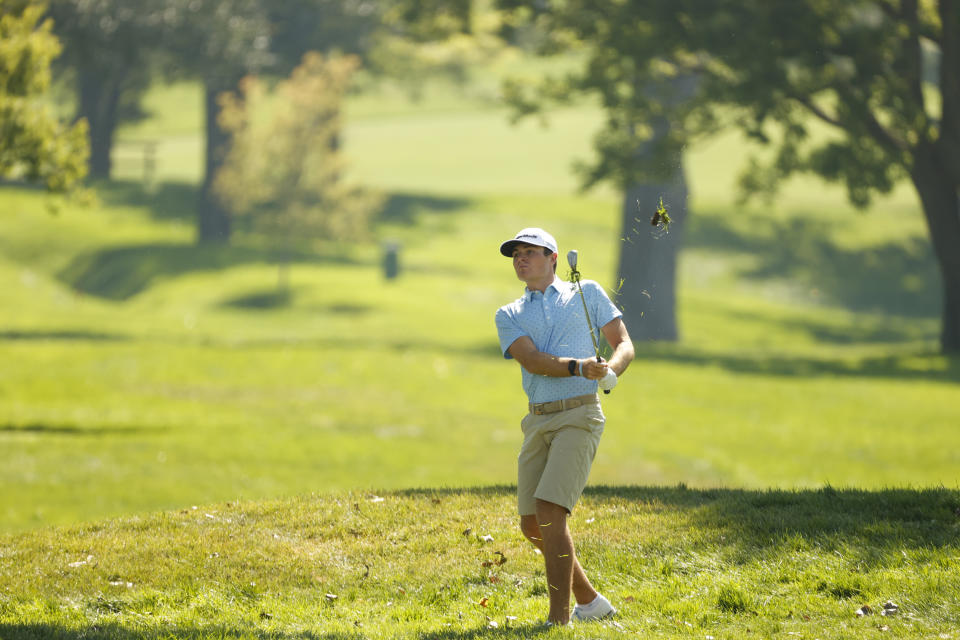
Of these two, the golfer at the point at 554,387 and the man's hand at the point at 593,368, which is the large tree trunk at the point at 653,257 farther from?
the man's hand at the point at 593,368

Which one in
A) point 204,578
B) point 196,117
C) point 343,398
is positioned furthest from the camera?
point 196,117

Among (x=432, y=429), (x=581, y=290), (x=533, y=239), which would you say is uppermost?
(x=533, y=239)

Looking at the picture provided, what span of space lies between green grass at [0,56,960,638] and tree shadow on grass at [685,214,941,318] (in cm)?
16

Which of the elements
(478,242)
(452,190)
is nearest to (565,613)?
(478,242)

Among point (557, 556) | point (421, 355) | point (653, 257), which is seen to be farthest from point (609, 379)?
point (653, 257)

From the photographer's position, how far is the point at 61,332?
103ft

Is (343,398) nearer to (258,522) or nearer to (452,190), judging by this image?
(258,522)

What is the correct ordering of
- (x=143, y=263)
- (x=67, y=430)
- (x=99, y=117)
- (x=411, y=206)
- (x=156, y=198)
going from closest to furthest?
1. (x=67, y=430)
2. (x=143, y=263)
3. (x=156, y=198)
4. (x=411, y=206)
5. (x=99, y=117)

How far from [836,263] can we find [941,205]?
24.0m

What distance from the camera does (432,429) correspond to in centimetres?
2105

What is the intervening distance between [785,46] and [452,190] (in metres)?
36.9

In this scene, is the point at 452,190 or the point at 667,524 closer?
the point at 667,524

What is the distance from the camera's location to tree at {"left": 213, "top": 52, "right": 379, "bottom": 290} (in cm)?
3847

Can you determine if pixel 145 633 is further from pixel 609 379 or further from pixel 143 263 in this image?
pixel 143 263
